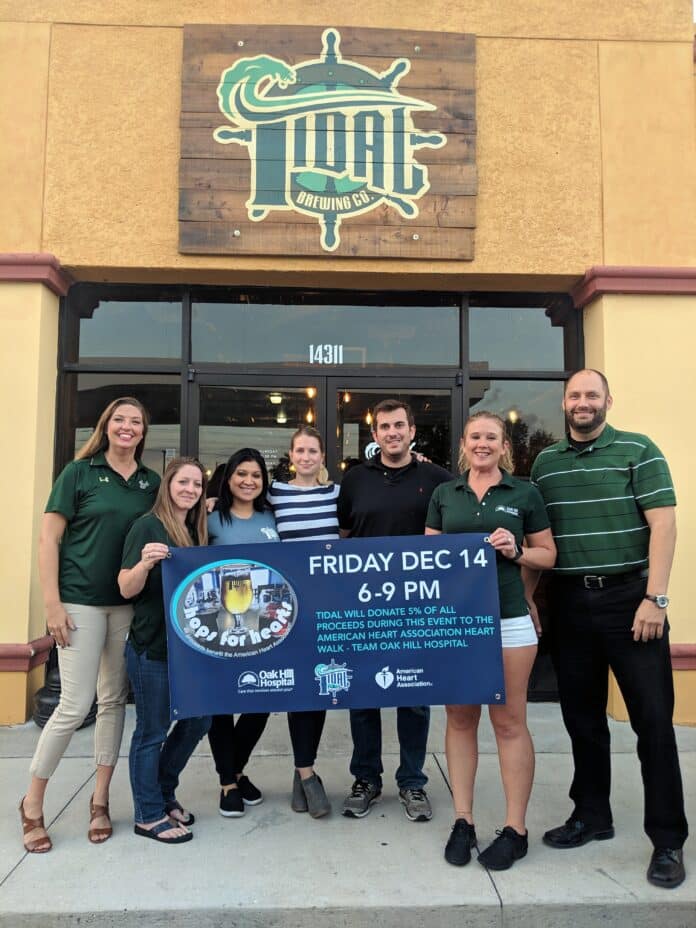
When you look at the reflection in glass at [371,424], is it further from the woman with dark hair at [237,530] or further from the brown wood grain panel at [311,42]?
the brown wood grain panel at [311,42]

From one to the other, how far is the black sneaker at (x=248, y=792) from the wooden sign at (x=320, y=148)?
12.0ft

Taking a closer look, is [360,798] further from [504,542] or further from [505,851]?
[504,542]

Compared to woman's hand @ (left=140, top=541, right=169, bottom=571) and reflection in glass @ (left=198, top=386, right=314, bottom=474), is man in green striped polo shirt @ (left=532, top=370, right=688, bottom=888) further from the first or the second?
reflection in glass @ (left=198, top=386, right=314, bottom=474)

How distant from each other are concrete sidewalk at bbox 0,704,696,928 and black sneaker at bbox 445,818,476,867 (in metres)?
0.04

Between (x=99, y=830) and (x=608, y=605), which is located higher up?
(x=608, y=605)

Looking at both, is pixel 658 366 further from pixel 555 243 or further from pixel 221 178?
pixel 221 178

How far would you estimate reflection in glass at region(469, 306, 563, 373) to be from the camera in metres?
5.85

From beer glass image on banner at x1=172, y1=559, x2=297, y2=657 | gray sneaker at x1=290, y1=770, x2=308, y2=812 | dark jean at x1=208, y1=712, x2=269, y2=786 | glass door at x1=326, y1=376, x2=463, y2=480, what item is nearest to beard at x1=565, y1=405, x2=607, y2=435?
→ beer glass image on banner at x1=172, y1=559, x2=297, y2=657

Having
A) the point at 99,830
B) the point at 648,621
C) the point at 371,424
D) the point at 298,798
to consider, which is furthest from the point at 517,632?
the point at 371,424

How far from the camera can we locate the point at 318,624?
3.33 metres

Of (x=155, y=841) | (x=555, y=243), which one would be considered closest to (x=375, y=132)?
(x=555, y=243)

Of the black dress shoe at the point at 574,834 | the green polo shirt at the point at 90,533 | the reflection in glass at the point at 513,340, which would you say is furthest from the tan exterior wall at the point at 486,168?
the black dress shoe at the point at 574,834

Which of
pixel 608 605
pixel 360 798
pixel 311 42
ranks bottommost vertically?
pixel 360 798

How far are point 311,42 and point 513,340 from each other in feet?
9.26
